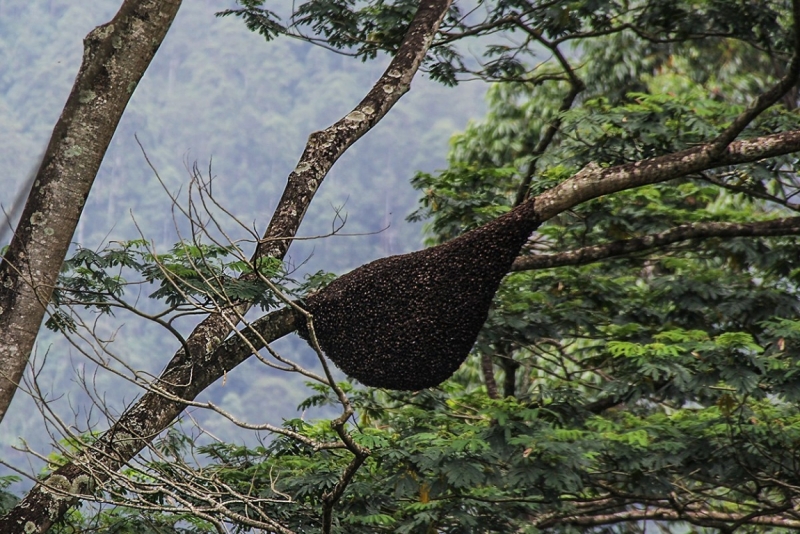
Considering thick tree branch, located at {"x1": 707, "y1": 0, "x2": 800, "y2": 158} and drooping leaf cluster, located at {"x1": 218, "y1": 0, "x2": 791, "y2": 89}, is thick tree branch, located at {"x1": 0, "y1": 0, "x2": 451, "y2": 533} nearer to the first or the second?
drooping leaf cluster, located at {"x1": 218, "y1": 0, "x2": 791, "y2": 89}

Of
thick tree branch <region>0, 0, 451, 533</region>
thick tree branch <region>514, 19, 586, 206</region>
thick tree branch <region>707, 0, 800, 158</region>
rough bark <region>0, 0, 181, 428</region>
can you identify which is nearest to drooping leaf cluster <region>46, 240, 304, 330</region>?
thick tree branch <region>0, 0, 451, 533</region>

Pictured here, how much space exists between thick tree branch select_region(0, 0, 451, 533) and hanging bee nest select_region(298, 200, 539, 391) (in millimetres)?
256

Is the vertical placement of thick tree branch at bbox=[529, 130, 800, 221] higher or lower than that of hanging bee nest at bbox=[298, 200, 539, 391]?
higher

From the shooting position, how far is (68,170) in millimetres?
3445

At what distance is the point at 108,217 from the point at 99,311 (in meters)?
26.3

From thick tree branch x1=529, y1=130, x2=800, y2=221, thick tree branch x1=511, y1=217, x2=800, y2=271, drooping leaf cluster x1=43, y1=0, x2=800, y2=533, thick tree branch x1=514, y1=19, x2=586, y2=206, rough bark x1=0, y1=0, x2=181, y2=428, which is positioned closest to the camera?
rough bark x1=0, y1=0, x2=181, y2=428

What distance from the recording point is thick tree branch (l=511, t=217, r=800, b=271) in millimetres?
4621

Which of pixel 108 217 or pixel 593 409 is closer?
pixel 593 409

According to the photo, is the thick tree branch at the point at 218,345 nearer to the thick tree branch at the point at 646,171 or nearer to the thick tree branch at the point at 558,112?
the thick tree branch at the point at 558,112

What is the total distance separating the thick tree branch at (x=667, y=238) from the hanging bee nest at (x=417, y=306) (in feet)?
2.68

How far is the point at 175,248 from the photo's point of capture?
410cm

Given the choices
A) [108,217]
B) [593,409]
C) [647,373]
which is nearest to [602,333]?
A: [593,409]

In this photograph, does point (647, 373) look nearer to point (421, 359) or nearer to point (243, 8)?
point (421, 359)

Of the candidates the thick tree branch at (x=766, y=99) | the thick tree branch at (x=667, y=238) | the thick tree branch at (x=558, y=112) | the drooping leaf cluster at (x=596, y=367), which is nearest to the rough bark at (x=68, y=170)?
the drooping leaf cluster at (x=596, y=367)
